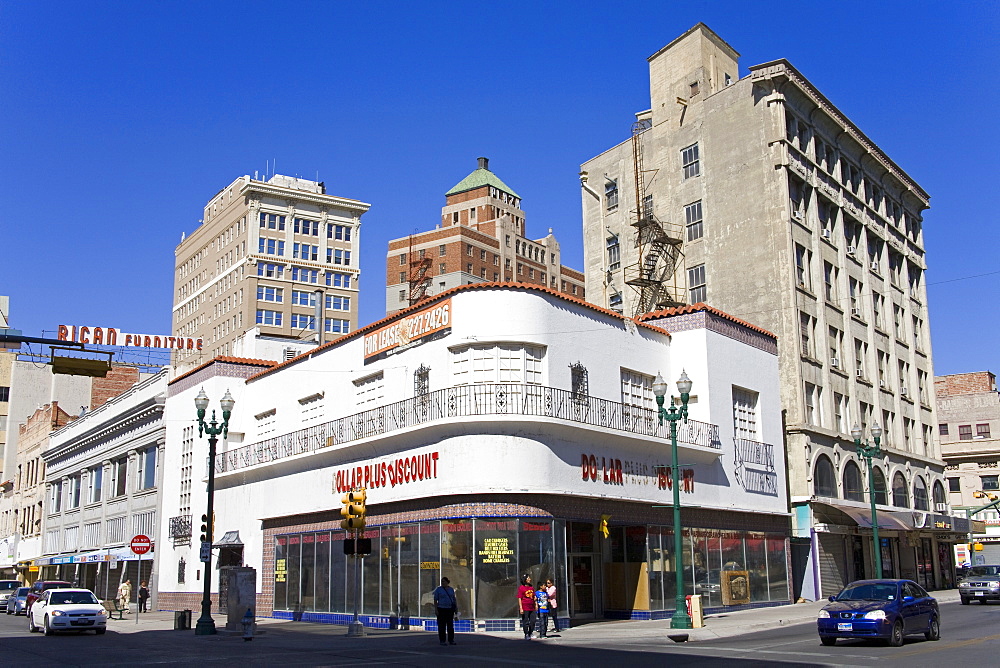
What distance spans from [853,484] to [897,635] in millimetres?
26331

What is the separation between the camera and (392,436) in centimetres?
Result: 2942

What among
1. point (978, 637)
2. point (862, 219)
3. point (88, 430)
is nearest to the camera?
point (978, 637)

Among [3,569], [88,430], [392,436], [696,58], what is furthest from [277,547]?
[3,569]

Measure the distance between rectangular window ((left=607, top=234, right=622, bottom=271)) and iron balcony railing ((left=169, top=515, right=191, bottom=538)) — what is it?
2647 centimetres

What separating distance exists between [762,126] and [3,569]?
2750 inches

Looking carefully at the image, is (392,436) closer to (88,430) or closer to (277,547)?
(277,547)

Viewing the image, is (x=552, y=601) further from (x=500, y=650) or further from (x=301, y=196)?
(x=301, y=196)

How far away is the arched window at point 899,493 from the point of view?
48.8 meters

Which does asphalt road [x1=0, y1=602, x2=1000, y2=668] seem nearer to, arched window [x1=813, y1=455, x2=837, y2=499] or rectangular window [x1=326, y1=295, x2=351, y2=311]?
arched window [x1=813, y1=455, x2=837, y2=499]

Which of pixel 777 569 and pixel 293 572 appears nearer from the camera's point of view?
pixel 293 572

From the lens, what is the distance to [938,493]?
54969 millimetres

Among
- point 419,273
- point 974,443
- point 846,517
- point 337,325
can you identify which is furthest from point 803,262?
point 419,273

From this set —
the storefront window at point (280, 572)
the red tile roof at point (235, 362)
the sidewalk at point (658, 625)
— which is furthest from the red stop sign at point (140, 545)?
the red tile roof at point (235, 362)

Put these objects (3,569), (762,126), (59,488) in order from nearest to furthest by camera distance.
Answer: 1. (762,126)
2. (59,488)
3. (3,569)
